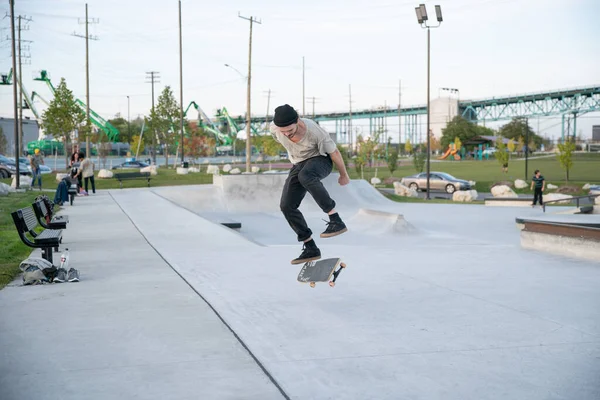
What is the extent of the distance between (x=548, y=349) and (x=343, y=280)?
2984mm

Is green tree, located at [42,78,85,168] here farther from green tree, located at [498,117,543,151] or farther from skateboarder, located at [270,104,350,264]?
green tree, located at [498,117,543,151]

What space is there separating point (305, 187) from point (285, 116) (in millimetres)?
765

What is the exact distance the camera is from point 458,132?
10294 centimetres

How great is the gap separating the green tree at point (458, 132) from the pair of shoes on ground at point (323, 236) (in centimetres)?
10018

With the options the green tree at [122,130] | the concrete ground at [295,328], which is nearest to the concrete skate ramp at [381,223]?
the concrete ground at [295,328]

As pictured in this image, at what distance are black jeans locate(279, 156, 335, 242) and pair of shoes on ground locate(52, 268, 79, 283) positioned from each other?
2694 millimetres

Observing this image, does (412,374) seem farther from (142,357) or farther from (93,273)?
(93,273)

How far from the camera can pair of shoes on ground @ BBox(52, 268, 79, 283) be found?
675 cm

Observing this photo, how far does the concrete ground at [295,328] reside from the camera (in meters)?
3.44

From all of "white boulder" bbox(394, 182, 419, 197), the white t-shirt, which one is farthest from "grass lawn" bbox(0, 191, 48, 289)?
"white boulder" bbox(394, 182, 419, 197)

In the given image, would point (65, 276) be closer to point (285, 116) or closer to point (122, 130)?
point (285, 116)

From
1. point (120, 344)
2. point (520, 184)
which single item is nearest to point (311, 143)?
point (120, 344)

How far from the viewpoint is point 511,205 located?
24.8 m

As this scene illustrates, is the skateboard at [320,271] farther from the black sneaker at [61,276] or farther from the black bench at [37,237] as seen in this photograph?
the black bench at [37,237]
